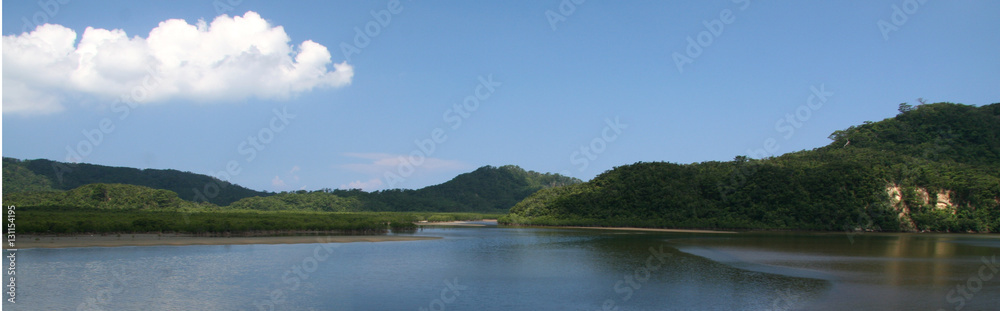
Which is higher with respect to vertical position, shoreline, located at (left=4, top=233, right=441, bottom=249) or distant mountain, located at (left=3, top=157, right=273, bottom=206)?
distant mountain, located at (left=3, top=157, right=273, bottom=206)

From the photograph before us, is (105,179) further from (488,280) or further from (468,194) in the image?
(488,280)

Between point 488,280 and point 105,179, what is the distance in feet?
495

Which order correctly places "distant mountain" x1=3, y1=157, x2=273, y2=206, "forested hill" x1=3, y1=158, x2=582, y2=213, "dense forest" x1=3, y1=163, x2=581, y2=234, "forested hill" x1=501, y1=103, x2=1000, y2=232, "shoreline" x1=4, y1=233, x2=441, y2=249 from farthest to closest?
"distant mountain" x1=3, y1=157, x2=273, y2=206
"forested hill" x1=3, y1=158, x2=582, y2=213
"forested hill" x1=501, y1=103, x2=1000, y2=232
"dense forest" x1=3, y1=163, x2=581, y2=234
"shoreline" x1=4, y1=233, x2=441, y2=249

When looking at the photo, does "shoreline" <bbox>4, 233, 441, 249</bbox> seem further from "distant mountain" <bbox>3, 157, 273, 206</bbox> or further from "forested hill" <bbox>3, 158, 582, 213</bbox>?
"distant mountain" <bbox>3, 157, 273, 206</bbox>

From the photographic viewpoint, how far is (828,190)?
65.8 meters

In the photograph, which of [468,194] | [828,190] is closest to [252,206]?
[468,194]

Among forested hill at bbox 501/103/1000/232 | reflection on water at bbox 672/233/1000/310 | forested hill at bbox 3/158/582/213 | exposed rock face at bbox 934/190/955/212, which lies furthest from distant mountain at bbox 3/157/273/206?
exposed rock face at bbox 934/190/955/212

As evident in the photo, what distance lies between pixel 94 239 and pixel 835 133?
112 meters

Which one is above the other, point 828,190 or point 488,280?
point 828,190

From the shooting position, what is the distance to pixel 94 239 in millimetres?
34469

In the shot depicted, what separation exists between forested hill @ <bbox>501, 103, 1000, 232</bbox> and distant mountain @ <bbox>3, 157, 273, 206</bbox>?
86.6 metres

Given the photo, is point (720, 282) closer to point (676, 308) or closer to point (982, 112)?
point (676, 308)

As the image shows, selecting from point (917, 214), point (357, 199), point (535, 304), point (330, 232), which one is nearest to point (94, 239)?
point (330, 232)

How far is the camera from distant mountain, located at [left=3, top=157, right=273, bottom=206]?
118500 millimetres
